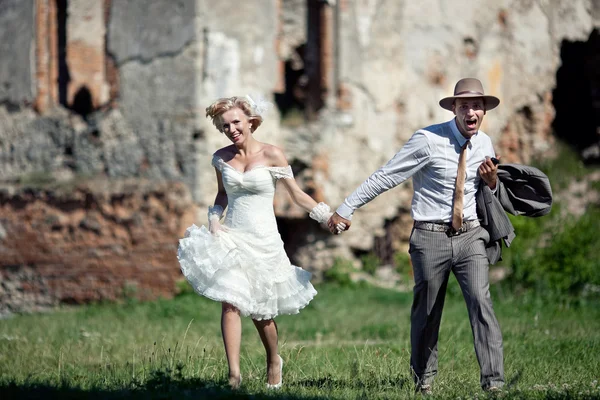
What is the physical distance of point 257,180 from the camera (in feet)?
17.0

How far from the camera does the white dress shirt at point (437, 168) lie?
4.92 metres

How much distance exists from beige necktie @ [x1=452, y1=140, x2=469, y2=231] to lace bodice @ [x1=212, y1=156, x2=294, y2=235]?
1079mm

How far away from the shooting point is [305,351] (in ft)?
21.5

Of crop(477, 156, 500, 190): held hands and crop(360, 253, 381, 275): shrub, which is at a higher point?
crop(477, 156, 500, 190): held hands

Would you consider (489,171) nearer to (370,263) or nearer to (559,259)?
(559,259)

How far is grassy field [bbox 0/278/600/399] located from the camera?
458 cm

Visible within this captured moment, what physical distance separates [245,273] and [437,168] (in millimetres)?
1292

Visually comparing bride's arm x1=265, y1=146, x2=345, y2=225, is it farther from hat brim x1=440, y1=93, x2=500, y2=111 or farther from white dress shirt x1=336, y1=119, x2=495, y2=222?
hat brim x1=440, y1=93, x2=500, y2=111

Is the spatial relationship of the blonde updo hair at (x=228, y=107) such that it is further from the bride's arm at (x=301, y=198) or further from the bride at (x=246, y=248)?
the bride's arm at (x=301, y=198)

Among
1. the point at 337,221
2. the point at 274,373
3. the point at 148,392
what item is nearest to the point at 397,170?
the point at 337,221

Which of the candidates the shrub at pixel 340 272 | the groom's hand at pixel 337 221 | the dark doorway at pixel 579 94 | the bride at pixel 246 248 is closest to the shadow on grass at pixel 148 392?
the bride at pixel 246 248

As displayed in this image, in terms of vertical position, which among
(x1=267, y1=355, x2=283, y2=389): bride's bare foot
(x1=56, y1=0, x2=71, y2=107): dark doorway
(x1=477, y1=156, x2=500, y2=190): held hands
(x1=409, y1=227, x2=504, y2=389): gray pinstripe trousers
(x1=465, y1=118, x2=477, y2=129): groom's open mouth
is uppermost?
(x1=56, y1=0, x2=71, y2=107): dark doorway

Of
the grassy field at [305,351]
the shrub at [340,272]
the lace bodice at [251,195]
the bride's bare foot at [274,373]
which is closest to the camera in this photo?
the grassy field at [305,351]

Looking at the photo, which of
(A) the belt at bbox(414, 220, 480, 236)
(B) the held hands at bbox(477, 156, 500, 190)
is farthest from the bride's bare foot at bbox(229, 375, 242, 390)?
(B) the held hands at bbox(477, 156, 500, 190)
